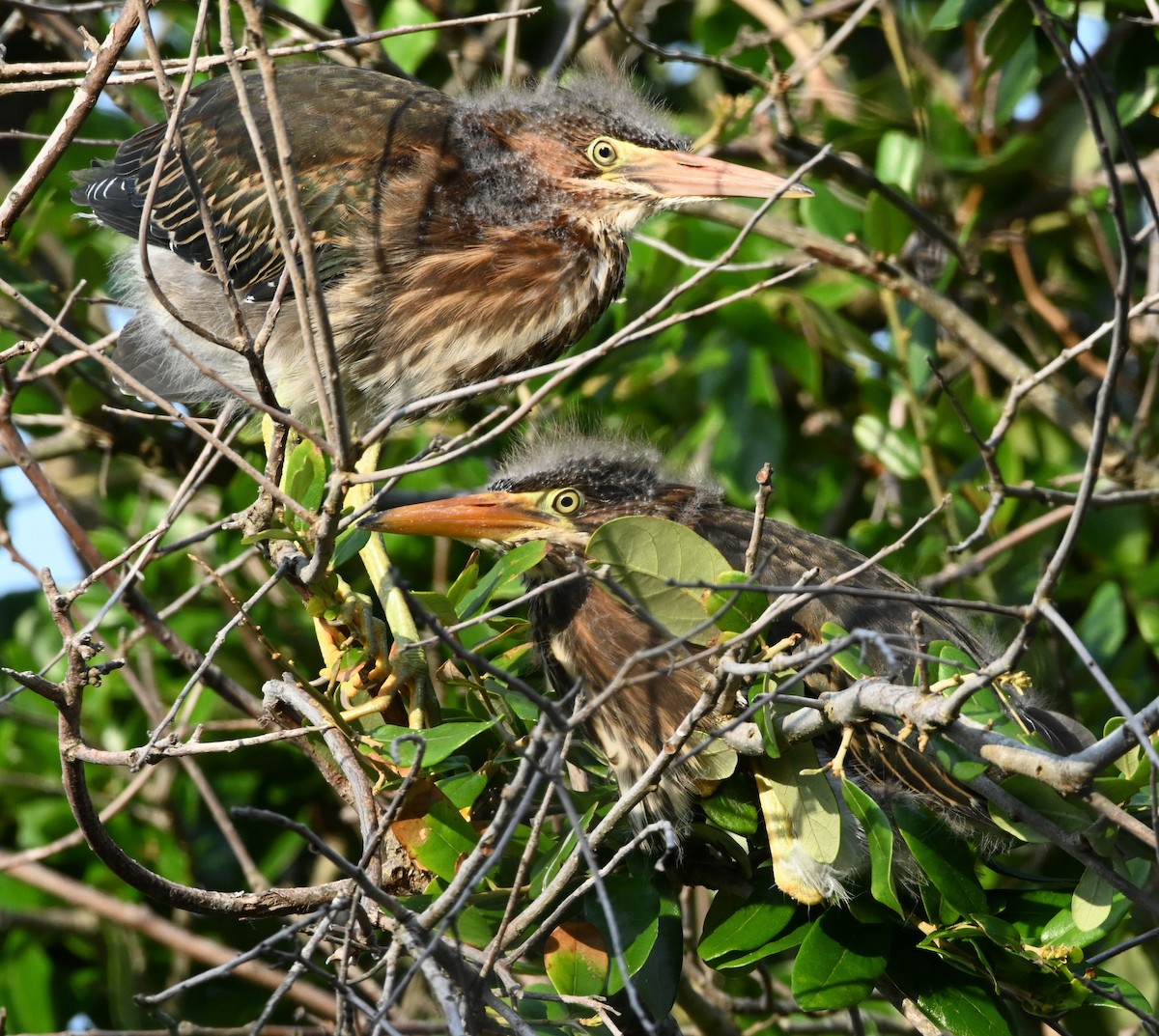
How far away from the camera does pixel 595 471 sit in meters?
2.70

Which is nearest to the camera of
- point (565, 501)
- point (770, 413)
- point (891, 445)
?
point (565, 501)

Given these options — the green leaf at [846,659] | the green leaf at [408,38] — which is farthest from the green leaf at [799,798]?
the green leaf at [408,38]

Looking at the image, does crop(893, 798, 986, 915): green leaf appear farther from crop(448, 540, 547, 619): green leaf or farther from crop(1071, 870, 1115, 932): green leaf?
crop(448, 540, 547, 619): green leaf

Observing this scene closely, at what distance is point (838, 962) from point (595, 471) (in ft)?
3.48

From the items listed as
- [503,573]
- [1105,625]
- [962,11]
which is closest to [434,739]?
[503,573]

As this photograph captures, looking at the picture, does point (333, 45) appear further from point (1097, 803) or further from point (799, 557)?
point (1097, 803)

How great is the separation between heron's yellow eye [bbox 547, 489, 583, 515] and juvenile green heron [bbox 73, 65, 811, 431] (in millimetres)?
460

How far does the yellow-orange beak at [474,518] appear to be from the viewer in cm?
243

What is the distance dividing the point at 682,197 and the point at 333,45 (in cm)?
99

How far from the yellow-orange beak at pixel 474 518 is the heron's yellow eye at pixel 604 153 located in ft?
2.91

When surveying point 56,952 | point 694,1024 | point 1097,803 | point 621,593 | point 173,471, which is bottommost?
point 56,952

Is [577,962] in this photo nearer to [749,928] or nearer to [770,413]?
[749,928]

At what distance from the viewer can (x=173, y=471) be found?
145 inches

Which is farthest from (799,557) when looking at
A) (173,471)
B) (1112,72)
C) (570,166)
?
(173,471)
